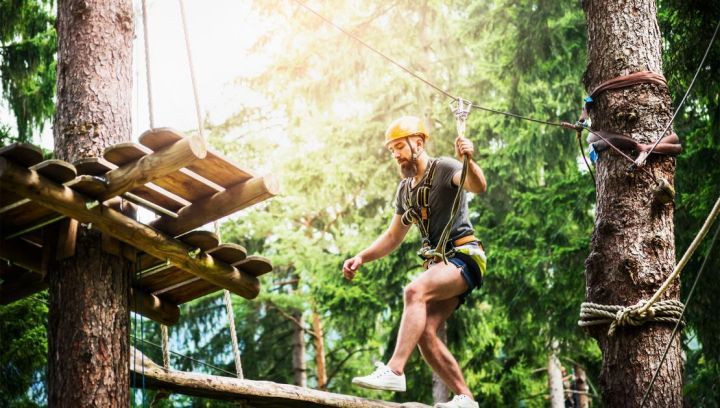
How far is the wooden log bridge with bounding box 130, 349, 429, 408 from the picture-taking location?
4684 millimetres

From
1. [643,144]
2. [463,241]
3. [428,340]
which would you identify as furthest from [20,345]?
[643,144]

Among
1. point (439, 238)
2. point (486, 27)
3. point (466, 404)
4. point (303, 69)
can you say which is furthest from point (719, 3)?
point (303, 69)

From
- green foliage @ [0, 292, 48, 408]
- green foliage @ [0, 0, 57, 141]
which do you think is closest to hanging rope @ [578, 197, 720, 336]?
green foliage @ [0, 292, 48, 408]

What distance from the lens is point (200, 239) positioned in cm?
456

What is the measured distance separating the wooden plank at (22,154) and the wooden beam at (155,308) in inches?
57.7

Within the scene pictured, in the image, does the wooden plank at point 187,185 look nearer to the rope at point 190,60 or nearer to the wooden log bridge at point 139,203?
the wooden log bridge at point 139,203

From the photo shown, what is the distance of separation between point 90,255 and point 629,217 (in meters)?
2.64

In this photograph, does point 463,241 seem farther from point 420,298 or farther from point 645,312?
point 645,312

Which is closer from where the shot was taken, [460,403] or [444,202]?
[460,403]

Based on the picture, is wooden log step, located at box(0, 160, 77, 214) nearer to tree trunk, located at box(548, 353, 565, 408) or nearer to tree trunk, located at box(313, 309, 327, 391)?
tree trunk, located at box(313, 309, 327, 391)

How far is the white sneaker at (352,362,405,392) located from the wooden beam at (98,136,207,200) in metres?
1.56

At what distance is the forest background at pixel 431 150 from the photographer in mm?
10164

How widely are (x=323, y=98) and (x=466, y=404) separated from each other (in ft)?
28.0

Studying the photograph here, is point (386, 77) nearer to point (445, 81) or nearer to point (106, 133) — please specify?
point (445, 81)
